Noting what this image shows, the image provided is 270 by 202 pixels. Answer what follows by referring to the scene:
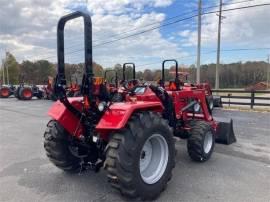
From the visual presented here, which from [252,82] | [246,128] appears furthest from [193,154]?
[252,82]

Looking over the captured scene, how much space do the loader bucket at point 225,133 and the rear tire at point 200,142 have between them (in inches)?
41.0

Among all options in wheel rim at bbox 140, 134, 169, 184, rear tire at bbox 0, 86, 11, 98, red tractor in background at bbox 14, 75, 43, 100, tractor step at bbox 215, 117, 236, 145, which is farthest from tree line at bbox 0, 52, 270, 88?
wheel rim at bbox 140, 134, 169, 184

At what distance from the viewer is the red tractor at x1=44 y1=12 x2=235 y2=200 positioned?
3389mm

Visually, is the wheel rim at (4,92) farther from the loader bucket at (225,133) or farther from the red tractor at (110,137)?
the red tractor at (110,137)

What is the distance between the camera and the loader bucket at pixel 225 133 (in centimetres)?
657

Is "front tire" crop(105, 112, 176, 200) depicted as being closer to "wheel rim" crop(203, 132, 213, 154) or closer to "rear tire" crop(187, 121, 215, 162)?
"rear tire" crop(187, 121, 215, 162)

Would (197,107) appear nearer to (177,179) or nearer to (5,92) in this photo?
(177,179)

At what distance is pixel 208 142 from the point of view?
561cm

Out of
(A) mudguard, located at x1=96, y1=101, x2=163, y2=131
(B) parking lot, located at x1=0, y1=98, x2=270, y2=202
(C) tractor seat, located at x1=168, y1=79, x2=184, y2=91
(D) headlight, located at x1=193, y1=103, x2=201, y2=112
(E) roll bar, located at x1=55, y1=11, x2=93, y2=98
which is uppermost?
(E) roll bar, located at x1=55, y1=11, x2=93, y2=98

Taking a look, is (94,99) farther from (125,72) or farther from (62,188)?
(125,72)

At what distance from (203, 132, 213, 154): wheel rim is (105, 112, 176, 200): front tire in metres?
1.62

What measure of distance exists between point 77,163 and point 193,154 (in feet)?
6.90

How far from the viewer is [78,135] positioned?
166 inches

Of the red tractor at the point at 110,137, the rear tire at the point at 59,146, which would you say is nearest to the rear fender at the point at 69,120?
the red tractor at the point at 110,137
